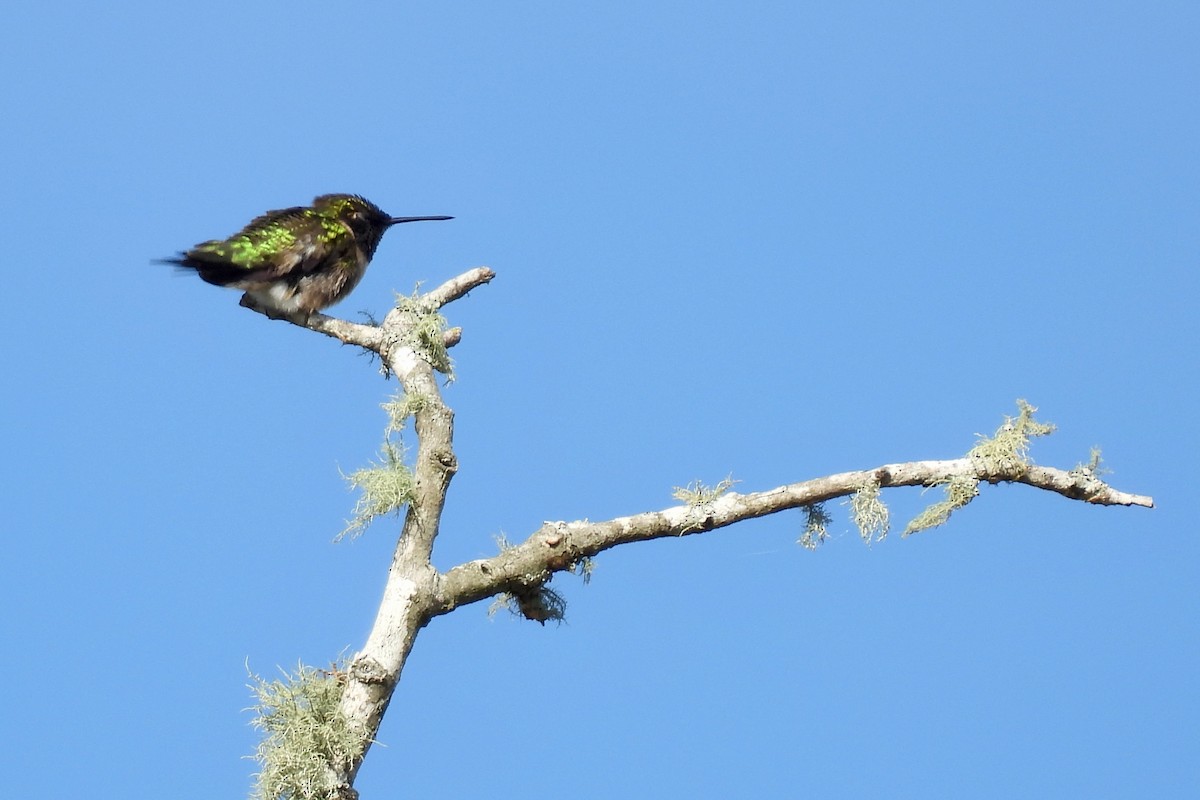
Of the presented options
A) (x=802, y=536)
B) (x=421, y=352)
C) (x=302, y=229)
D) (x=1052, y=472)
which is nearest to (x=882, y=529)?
(x=802, y=536)

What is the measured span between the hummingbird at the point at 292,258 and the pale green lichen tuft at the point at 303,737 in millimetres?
2066

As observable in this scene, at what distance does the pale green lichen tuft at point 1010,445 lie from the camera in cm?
465

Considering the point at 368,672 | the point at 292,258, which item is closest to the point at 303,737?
the point at 368,672

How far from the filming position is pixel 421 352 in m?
5.16

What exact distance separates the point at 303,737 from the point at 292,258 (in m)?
2.42

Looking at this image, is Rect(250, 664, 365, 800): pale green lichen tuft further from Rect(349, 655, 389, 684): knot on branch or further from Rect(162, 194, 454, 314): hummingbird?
Rect(162, 194, 454, 314): hummingbird

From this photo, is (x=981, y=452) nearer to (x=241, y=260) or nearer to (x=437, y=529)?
(x=437, y=529)

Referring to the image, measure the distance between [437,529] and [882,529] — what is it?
168cm

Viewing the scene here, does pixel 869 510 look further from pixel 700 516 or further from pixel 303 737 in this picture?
pixel 303 737

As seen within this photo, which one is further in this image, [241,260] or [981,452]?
[241,260]

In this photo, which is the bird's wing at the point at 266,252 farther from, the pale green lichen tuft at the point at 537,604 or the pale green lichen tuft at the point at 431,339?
the pale green lichen tuft at the point at 537,604

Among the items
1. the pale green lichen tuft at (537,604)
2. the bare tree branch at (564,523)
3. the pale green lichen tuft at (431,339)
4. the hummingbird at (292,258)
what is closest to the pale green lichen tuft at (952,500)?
the bare tree branch at (564,523)

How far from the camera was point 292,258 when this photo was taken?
5.72m

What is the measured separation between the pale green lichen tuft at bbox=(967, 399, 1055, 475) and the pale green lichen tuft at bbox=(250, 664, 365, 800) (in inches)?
99.3
